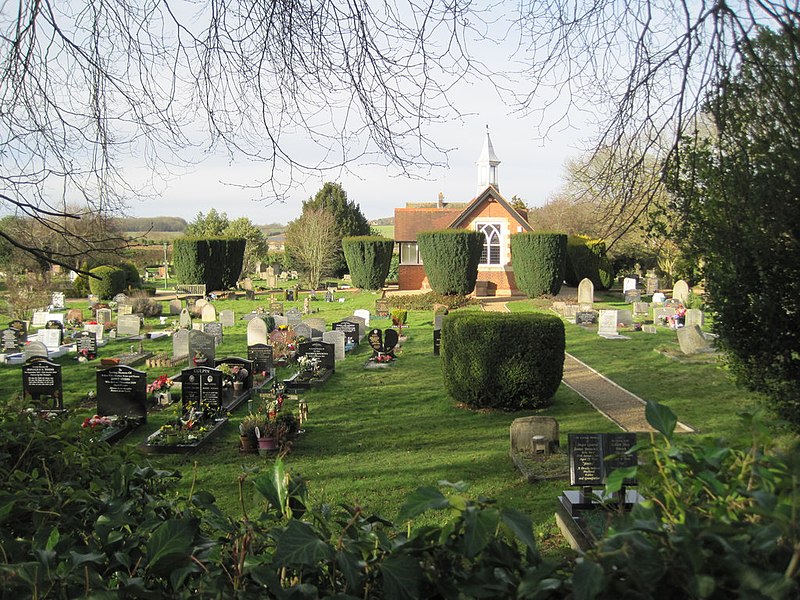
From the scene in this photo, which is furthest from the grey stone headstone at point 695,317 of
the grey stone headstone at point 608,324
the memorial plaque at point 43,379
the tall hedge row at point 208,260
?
the tall hedge row at point 208,260

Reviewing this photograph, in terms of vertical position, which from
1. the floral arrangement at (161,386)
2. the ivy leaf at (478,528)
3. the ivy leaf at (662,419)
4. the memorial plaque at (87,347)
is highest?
the ivy leaf at (662,419)

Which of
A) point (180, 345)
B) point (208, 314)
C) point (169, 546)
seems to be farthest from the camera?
point (208, 314)

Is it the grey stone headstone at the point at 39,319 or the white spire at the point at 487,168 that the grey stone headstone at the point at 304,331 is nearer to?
the grey stone headstone at the point at 39,319

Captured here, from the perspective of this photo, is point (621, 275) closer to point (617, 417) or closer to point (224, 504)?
point (617, 417)

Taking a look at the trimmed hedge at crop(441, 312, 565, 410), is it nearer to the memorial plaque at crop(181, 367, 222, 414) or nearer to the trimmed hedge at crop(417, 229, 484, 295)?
the memorial plaque at crop(181, 367, 222, 414)

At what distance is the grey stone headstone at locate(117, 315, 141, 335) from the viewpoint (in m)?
24.6

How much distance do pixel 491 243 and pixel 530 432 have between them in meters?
30.1

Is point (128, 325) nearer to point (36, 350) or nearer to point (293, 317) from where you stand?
point (293, 317)

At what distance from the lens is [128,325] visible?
2464cm

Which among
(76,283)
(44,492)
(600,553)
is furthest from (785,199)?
(76,283)

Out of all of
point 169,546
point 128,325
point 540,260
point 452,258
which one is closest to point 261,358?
point 128,325

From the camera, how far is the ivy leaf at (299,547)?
188cm

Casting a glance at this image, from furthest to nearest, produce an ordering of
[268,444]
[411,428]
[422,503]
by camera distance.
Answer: [411,428], [268,444], [422,503]

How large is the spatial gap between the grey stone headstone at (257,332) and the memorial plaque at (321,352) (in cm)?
361
